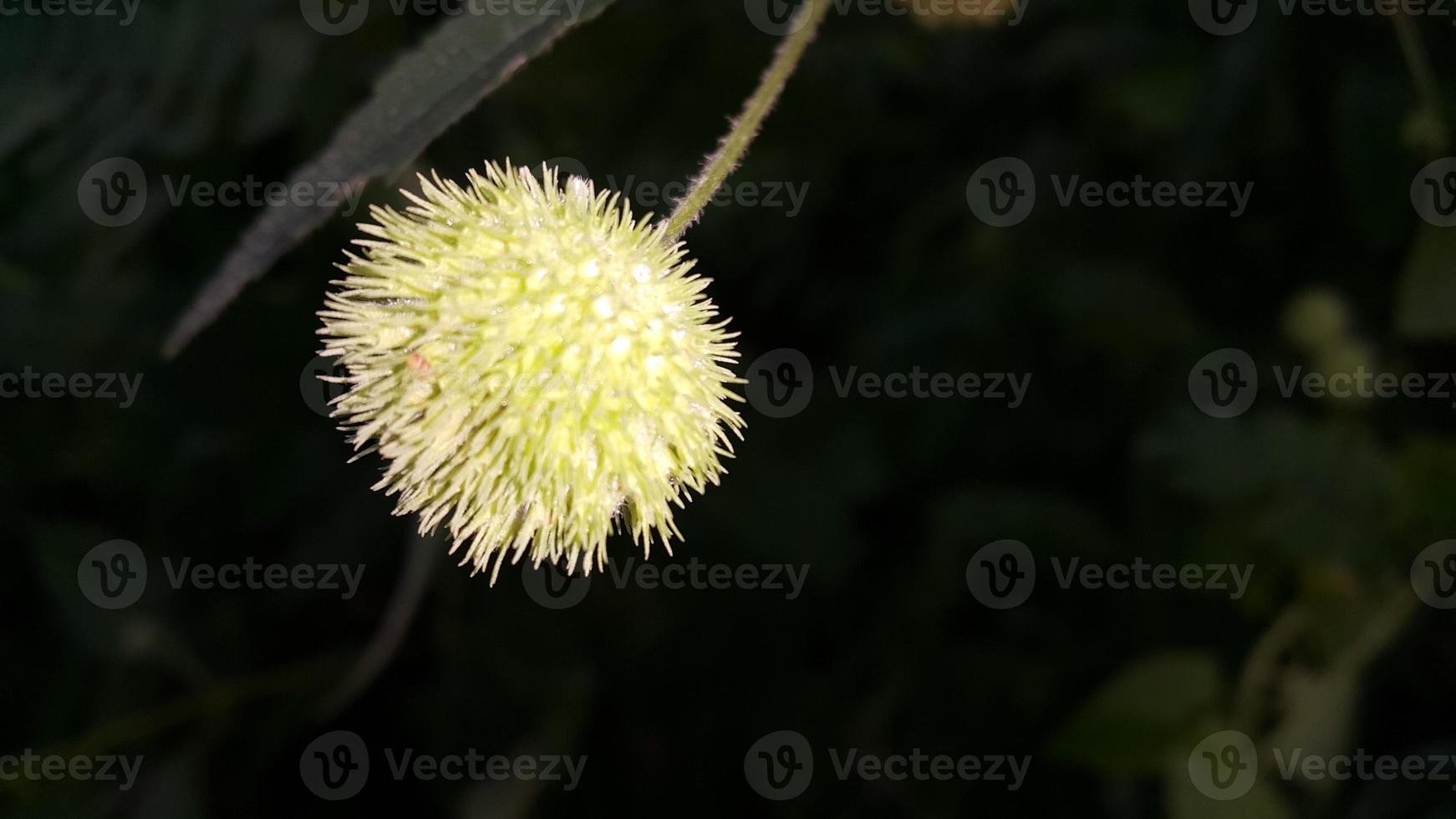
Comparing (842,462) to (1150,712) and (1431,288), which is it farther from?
(1431,288)

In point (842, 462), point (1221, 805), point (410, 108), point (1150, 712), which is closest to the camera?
point (410, 108)

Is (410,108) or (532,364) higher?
(410,108)

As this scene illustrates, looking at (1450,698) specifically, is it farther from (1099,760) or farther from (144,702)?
(144,702)

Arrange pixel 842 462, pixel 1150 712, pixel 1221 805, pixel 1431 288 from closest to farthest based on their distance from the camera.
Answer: pixel 1431 288 → pixel 1221 805 → pixel 1150 712 → pixel 842 462

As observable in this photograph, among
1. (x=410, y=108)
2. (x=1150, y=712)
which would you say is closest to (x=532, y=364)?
(x=410, y=108)

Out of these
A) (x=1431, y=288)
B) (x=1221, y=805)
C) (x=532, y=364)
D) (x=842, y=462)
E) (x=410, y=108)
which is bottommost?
(x=1221, y=805)

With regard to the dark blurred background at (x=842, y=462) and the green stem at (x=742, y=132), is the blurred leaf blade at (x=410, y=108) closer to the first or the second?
the green stem at (x=742, y=132)

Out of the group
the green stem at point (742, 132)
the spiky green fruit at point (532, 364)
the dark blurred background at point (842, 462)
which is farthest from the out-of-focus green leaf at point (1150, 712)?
the green stem at point (742, 132)

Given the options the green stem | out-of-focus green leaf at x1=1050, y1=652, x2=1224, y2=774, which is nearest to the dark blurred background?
out-of-focus green leaf at x1=1050, y1=652, x2=1224, y2=774
